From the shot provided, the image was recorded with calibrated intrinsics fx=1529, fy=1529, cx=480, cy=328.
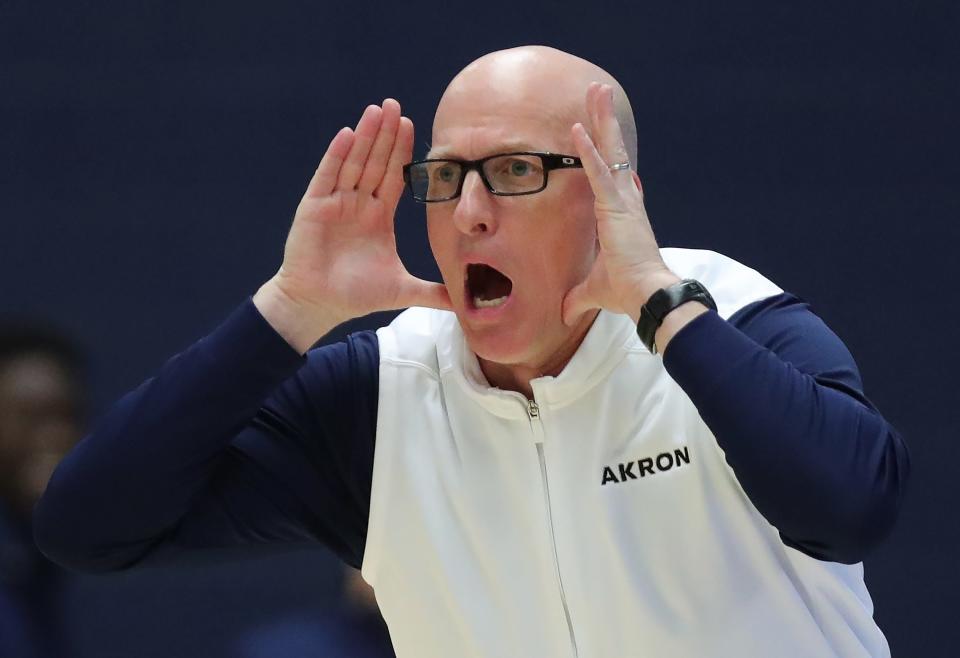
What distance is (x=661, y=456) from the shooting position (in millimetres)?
2377

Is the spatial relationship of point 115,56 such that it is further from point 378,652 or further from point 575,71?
point 575,71

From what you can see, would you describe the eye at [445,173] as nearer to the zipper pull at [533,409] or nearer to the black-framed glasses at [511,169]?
the black-framed glasses at [511,169]

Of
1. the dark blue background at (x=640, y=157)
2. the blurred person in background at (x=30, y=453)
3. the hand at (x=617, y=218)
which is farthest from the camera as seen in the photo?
the dark blue background at (x=640, y=157)

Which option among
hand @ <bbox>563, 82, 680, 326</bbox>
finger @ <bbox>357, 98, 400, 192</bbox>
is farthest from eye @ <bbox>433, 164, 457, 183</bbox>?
hand @ <bbox>563, 82, 680, 326</bbox>

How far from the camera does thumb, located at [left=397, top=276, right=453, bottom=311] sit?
2.47 meters

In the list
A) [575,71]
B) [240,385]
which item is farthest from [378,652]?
[575,71]

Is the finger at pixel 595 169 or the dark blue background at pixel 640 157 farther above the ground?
the finger at pixel 595 169

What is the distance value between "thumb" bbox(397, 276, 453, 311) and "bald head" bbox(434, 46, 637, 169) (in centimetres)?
24

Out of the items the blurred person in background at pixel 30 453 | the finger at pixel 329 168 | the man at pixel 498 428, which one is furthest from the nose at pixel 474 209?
the blurred person in background at pixel 30 453

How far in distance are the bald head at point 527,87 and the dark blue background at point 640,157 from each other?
69.4 inches

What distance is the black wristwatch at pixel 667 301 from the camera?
2.17 metres

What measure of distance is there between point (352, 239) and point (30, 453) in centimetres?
185

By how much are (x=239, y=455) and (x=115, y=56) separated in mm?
2111

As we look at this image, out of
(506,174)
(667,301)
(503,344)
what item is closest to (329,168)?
(506,174)
